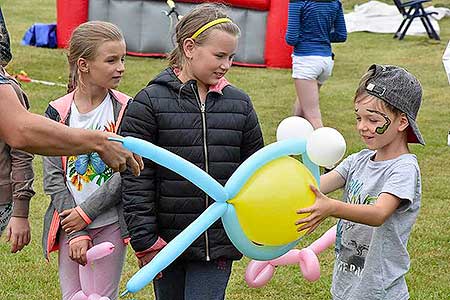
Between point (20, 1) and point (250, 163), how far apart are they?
57.6 ft

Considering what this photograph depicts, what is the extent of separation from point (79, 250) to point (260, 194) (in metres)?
1.04

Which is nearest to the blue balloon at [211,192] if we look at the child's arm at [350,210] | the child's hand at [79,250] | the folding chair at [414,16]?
the child's arm at [350,210]

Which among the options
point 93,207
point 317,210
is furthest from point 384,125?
point 93,207

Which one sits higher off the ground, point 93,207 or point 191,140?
point 191,140

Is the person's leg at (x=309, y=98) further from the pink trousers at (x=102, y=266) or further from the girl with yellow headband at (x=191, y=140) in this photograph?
the girl with yellow headband at (x=191, y=140)

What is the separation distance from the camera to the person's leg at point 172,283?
367 cm

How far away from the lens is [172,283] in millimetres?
3682

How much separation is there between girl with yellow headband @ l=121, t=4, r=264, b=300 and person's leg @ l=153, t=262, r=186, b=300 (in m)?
0.04

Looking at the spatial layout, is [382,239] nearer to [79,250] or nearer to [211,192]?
[211,192]

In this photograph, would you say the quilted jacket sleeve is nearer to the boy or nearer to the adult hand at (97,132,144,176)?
the adult hand at (97,132,144,176)

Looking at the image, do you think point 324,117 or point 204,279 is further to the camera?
point 324,117

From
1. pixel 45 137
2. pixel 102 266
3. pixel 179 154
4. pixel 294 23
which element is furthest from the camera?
pixel 294 23

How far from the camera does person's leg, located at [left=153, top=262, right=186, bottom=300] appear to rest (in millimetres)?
3666

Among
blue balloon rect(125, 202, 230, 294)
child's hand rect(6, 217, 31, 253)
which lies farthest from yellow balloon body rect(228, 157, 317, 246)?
child's hand rect(6, 217, 31, 253)
